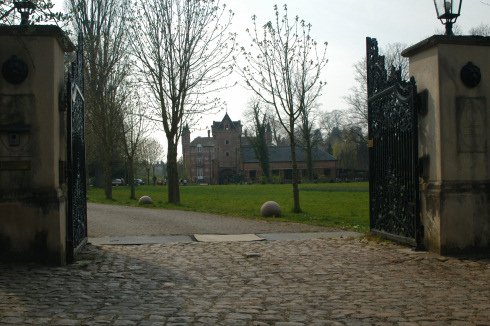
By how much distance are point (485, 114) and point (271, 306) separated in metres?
5.39

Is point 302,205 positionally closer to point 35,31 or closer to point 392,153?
point 392,153

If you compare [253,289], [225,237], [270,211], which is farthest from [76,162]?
[270,211]

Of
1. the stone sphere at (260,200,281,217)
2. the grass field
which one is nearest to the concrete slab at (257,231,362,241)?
the grass field

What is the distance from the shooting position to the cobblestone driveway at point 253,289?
5.69 metres

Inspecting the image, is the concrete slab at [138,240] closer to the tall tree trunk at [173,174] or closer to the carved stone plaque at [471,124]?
the carved stone plaque at [471,124]

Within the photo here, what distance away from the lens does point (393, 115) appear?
10.9 metres

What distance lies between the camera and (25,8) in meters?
7.90

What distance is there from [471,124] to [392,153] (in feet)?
5.89

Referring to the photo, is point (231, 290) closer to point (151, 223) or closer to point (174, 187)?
point (151, 223)

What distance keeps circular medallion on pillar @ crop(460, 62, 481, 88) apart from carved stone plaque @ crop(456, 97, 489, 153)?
24 centimetres

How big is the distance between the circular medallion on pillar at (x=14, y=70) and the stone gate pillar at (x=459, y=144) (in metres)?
6.28

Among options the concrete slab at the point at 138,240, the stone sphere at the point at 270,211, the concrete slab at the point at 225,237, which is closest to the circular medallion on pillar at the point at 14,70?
the concrete slab at the point at 138,240

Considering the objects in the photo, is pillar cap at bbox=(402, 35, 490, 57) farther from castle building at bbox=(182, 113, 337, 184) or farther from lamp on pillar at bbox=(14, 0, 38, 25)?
castle building at bbox=(182, 113, 337, 184)

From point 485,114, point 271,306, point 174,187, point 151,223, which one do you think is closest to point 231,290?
point 271,306
